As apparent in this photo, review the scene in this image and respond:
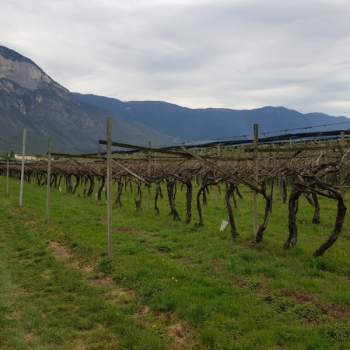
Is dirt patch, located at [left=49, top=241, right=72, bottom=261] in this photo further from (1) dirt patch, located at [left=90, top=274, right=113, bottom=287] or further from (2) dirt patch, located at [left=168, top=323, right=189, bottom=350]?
(2) dirt patch, located at [left=168, top=323, right=189, bottom=350]

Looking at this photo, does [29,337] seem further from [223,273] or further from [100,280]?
[223,273]

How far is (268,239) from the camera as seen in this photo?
13164 mm

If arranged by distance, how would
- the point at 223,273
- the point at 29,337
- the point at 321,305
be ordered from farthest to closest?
the point at 223,273 < the point at 321,305 < the point at 29,337

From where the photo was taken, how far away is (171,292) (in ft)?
25.0

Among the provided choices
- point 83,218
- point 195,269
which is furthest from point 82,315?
point 83,218

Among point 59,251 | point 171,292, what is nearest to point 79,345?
point 171,292

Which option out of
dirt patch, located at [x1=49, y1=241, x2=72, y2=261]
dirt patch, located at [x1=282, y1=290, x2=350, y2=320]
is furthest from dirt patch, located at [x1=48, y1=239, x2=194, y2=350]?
dirt patch, located at [x1=282, y1=290, x2=350, y2=320]

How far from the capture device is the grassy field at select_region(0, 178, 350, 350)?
5.96 m

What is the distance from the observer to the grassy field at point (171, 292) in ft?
19.5

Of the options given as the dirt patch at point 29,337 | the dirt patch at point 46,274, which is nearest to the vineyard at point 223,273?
the dirt patch at point 46,274

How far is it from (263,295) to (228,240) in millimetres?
5207

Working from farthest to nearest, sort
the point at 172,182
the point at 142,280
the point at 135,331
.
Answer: the point at 172,182 < the point at 142,280 < the point at 135,331

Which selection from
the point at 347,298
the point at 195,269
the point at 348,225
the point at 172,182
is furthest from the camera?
the point at 172,182

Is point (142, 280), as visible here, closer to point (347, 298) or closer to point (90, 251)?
point (90, 251)
